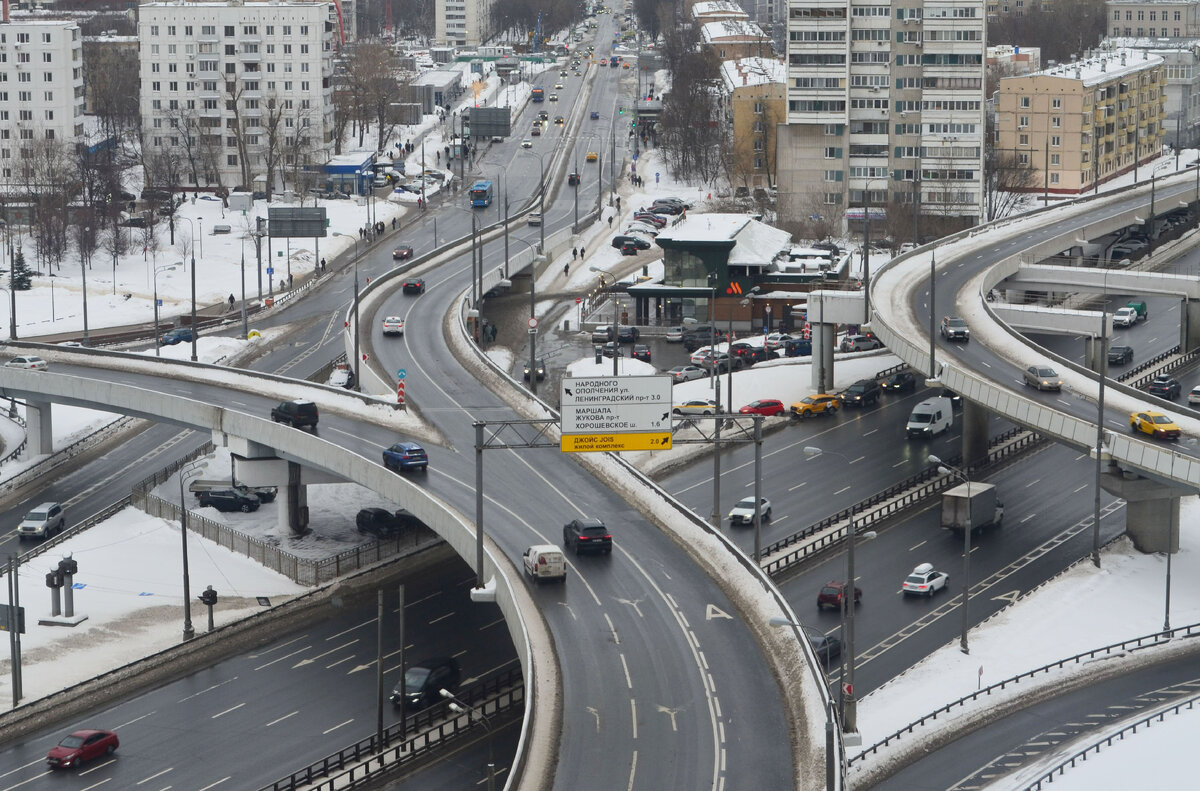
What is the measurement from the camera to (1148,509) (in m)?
76.2

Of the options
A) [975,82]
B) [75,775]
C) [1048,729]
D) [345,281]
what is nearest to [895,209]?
[975,82]

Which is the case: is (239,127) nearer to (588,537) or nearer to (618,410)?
(588,537)

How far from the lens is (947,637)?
68.5 metres

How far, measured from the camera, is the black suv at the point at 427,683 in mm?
63844

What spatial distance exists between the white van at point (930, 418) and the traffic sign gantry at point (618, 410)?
106 feet

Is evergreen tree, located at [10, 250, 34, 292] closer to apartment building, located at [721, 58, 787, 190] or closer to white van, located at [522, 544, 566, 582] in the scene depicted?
apartment building, located at [721, 58, 787, 190]

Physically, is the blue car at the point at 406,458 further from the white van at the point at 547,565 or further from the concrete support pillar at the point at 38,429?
the concrete support pillar at the point at 38,429

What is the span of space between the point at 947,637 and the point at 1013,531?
42.4 ft

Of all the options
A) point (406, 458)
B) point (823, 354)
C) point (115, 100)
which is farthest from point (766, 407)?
point (115, 100)

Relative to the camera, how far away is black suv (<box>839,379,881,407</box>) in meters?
97.6

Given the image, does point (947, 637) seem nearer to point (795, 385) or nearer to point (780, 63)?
point (795, 385)

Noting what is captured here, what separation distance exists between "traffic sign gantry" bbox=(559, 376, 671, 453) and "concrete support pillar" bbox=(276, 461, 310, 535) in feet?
79.7

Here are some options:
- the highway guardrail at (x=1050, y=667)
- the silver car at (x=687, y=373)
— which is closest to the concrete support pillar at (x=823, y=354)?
the silver car at (x=687, y=373)

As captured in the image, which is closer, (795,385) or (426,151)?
(795,385)
